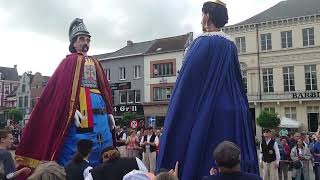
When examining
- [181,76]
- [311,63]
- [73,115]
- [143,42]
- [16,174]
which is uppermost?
[143,42]

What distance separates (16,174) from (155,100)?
133 ft

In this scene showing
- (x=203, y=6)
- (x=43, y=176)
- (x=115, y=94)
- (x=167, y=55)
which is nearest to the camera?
(x=43, y=176)

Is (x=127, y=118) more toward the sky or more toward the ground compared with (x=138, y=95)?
more toward the ground

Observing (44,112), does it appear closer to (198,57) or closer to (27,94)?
(198,57)

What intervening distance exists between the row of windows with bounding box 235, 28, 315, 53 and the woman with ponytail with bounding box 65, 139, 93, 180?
122 feet

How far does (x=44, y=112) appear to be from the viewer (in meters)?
5.77

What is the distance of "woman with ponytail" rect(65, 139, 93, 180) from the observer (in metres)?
4.62

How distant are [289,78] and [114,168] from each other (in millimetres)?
38139

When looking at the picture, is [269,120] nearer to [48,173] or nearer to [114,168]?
[114,168]

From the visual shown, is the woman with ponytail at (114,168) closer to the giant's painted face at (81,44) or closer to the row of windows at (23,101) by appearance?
the giant's painted face at (81,44)

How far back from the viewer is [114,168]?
13.5ft

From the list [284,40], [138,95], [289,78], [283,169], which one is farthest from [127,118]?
[283,169]

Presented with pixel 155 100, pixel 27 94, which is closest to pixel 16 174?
pixel 155 100

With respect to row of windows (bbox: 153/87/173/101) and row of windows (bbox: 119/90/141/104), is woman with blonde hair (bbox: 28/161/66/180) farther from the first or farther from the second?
row of windows (bbox: 119/90/141/104)
